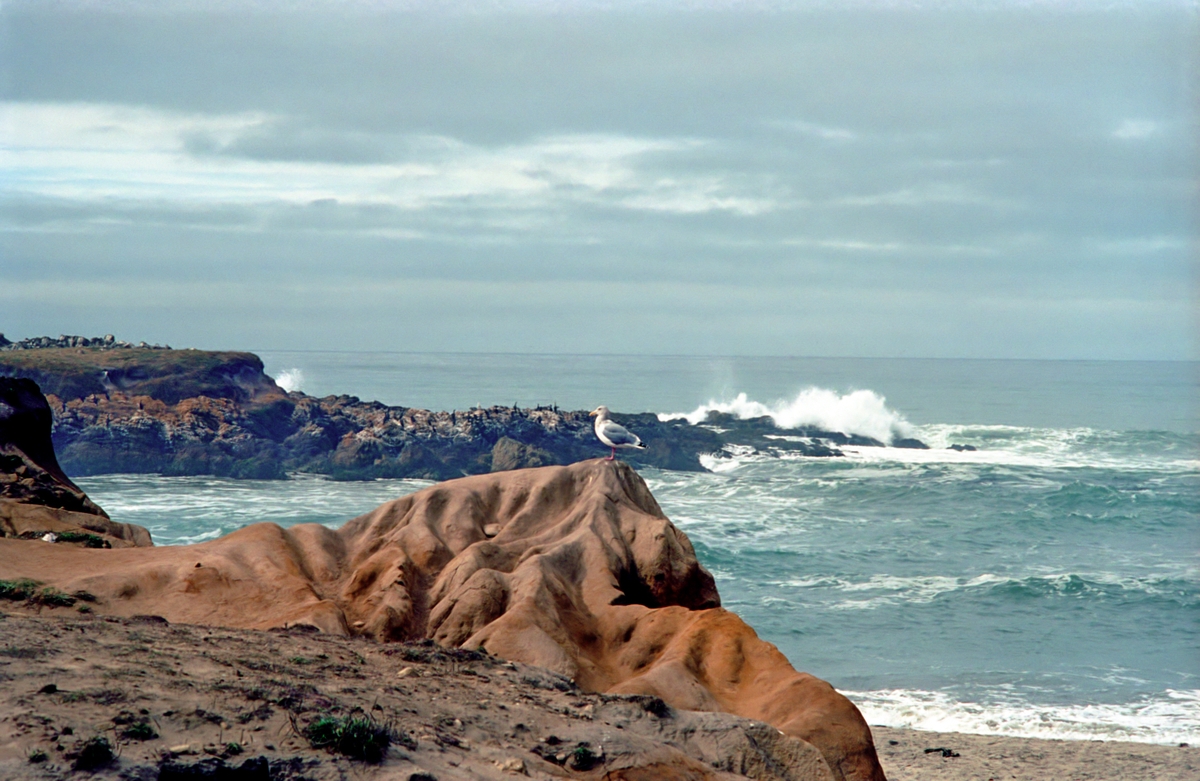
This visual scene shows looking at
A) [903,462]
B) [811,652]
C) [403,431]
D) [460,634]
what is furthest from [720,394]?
[460,634]

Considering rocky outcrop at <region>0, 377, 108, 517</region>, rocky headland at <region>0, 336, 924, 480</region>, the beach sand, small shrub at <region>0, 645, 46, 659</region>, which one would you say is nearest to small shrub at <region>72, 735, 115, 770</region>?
small shrub at <region>0, 645, 46, 659</region>

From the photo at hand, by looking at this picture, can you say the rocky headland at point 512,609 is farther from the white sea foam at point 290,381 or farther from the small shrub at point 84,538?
the white sea foam at point 290,381

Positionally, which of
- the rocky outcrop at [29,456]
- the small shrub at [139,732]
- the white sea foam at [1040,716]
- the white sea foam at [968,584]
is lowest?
the white sea foam at [1040,716]

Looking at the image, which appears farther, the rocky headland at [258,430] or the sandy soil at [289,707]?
the rocky headland at [258,430]

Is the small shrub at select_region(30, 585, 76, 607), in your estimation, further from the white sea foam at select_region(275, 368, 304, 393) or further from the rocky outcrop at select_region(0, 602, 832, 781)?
the white sea foam at select_region(275, 368, 304, 393)

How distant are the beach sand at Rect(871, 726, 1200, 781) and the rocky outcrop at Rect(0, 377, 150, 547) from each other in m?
14.5

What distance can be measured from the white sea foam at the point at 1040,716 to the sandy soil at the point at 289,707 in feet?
46.3

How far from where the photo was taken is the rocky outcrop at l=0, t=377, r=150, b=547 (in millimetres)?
16859

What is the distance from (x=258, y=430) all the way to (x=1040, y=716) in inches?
1630

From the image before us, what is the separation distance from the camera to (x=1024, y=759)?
63.5ft

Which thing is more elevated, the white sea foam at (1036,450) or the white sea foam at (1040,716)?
the white sea foam at (1036,450)

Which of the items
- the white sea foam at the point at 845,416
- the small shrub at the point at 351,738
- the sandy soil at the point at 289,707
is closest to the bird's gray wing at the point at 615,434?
the sandy soil at the point at 289,707

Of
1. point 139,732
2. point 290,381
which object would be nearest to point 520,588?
point 139,732

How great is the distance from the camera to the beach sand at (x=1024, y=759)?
60.0 feet
